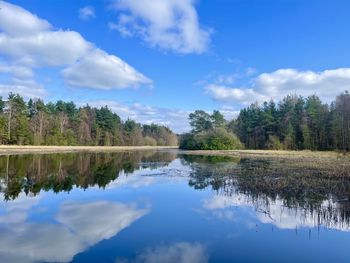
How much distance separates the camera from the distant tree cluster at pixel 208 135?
71.1m

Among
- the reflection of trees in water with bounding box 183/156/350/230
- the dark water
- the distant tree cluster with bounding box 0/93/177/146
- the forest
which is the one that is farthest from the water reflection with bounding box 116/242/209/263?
the distant tree cluster with bounding box 0/93/177/146

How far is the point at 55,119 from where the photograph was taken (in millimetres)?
83062

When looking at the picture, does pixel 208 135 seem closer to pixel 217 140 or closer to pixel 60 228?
pixel 217 140

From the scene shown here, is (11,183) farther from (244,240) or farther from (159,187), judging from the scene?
(244,240)

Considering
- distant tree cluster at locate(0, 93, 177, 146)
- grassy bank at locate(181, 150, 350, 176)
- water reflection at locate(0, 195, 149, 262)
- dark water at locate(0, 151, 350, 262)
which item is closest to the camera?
water reflection at locate(0, 195, 149, 262)

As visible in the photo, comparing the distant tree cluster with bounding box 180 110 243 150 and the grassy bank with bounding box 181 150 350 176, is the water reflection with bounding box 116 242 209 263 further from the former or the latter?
the distant tree cluster with bounding box 180 110 243 150

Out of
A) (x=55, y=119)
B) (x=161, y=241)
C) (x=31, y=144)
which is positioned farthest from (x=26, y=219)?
(x=55, y=119)

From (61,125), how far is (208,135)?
1448 inches

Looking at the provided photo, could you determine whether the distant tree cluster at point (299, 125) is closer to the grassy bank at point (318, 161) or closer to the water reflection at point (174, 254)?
the grassy bank at point (318, 161)

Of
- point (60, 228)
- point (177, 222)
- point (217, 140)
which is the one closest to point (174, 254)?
point (177, 222)

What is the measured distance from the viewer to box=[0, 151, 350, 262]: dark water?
8062mm

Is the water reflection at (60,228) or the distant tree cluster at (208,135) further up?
the distant tree cluster at (208,135)

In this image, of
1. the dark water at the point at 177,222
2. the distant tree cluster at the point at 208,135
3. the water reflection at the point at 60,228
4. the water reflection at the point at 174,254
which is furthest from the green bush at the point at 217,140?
the water reflection at the point at 174,254

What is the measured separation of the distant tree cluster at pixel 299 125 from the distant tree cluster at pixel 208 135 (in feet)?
18.4
